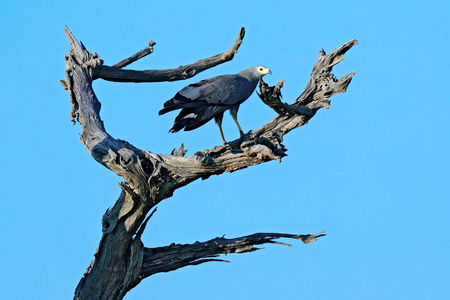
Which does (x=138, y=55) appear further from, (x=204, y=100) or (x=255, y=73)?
(x=204, y=100)

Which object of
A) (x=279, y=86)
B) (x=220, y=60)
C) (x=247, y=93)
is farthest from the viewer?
(x=220, y=60)

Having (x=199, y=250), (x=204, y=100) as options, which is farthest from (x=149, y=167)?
(x=199, y=250)

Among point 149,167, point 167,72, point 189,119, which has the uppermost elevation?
point 167,72

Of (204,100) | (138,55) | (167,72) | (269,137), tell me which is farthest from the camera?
(138,55)

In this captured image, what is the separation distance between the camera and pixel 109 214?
7184 millimetres

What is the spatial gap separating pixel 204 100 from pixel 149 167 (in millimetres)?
995

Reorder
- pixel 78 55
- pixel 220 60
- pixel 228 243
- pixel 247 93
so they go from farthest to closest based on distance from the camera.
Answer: pixel 220 60, pixel 78 55, pixel 228 243, pixel 247 93

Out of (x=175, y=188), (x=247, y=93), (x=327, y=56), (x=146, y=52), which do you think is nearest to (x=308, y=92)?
(x=327, y=56)

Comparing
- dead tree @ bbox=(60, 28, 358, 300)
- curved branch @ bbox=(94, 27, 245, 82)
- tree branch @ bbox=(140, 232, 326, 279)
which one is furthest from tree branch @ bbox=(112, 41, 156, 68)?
tree branch @ bbox=(140, 232, 326, 279)

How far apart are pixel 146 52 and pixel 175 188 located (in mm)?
2926

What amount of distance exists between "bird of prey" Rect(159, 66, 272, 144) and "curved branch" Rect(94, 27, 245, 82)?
162 centimetres

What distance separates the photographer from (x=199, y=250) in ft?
25.2

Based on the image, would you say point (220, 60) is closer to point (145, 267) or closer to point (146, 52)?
point (146, 52)

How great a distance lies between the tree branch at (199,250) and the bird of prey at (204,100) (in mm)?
1621
